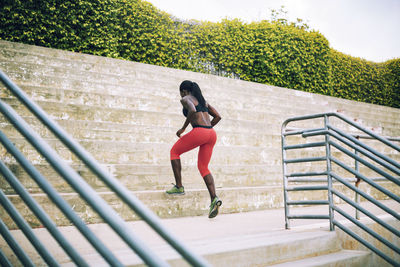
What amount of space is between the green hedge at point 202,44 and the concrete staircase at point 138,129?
3.62 ft

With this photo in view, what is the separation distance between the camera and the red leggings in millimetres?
4348

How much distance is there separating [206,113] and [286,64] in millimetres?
8177

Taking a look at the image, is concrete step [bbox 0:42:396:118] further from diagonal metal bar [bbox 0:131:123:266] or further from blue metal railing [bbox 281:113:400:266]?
diagonal metal bar [bbox 0:131:123:266]

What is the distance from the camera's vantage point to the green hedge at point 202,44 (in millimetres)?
7879

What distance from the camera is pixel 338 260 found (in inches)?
124

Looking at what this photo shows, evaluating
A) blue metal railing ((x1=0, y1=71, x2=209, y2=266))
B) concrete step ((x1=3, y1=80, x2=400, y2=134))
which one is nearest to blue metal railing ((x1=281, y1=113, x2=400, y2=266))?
blue metal railing ((x1=0, y1=71, x2=209, y2=266))

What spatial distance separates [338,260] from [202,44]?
9.23 m

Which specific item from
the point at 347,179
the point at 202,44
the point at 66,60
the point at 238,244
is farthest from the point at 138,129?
the point at 202,44

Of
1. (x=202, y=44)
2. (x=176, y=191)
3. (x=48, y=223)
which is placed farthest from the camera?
(x=202, y=44)

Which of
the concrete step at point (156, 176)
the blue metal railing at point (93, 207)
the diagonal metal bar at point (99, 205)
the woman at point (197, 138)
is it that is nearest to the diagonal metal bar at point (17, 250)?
the blue metal railing at point (93, 207)

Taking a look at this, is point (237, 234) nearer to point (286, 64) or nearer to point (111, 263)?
point (111, 263)

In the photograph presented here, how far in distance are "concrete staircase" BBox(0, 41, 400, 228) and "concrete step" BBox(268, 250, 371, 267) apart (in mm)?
1905

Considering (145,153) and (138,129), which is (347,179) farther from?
(138,129)

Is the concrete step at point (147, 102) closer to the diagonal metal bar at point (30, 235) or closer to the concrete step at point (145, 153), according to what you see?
the concrete step at point (145, 153)
